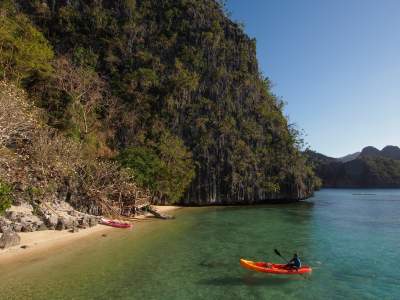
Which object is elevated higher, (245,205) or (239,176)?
(239,176)

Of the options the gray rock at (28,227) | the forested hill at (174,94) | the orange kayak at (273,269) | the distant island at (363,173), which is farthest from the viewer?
the distant island at (363,173)

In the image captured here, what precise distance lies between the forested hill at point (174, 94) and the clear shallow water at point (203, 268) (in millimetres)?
21350

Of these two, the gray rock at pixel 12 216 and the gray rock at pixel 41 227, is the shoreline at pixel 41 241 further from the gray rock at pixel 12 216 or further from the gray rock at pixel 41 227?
the gray rock at pixel 12 216

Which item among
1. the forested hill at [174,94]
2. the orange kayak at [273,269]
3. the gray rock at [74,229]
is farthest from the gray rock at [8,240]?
the forested hill at [174,94]

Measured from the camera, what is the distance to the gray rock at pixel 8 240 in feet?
63.1

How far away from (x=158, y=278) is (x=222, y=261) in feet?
15.6

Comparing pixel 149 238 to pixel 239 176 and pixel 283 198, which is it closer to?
pixel 239 176

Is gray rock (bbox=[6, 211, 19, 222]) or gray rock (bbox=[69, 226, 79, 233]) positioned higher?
gray rock (bbox=[6, 211, 19, 222])

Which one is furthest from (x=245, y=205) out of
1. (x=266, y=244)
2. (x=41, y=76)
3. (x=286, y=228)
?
(x=41, y=76)

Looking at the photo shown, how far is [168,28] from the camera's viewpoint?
67312 mm

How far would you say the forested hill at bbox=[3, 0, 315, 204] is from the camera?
→ 1987 inches

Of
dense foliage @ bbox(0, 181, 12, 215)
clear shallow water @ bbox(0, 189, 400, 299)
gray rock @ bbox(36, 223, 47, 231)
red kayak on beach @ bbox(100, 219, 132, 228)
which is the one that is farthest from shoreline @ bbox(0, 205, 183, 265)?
dense foliage @ bbox(0, 181, 12, 215)

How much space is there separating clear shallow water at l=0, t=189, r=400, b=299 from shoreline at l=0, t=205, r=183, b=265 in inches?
44.1

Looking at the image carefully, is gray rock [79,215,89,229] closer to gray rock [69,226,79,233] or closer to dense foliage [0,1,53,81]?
gray rock [69,226,79,233]
